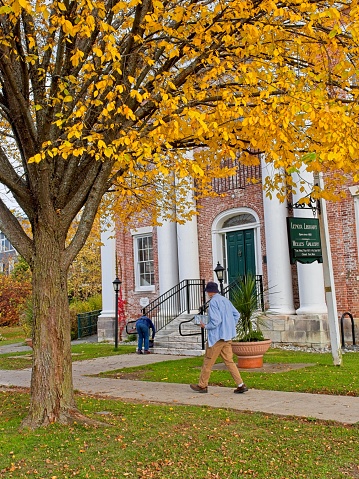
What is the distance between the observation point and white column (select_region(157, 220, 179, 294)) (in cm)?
2000

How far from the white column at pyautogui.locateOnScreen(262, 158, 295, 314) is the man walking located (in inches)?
290

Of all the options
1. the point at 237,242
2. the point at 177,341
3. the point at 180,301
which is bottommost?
the point at 177,341

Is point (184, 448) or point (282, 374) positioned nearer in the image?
point (184, 448)

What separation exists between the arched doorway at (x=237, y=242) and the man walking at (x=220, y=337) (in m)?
8.51

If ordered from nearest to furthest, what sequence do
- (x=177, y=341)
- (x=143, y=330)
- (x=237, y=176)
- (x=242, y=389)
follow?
(x=242, y=389) → (x=143, y=330) → (x=177, y=341) → (x=237, y=176)

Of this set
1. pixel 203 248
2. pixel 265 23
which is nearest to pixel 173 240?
pixel 203 248

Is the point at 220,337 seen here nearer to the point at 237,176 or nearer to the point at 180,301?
the point at 237,176

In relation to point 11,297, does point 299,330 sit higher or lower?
lower

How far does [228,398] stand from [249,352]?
2834 millimetres

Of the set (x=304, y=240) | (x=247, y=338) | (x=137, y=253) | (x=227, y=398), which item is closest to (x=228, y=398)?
(x=227, y=398)

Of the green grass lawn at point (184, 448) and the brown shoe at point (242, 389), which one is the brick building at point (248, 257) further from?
the green grass lawn at point (184, 448)

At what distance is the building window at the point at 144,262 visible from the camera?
2155 centimetres

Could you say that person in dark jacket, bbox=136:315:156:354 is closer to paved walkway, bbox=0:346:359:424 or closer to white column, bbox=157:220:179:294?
white column, bbox=157:220:179:294

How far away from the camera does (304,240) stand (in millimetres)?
11633
